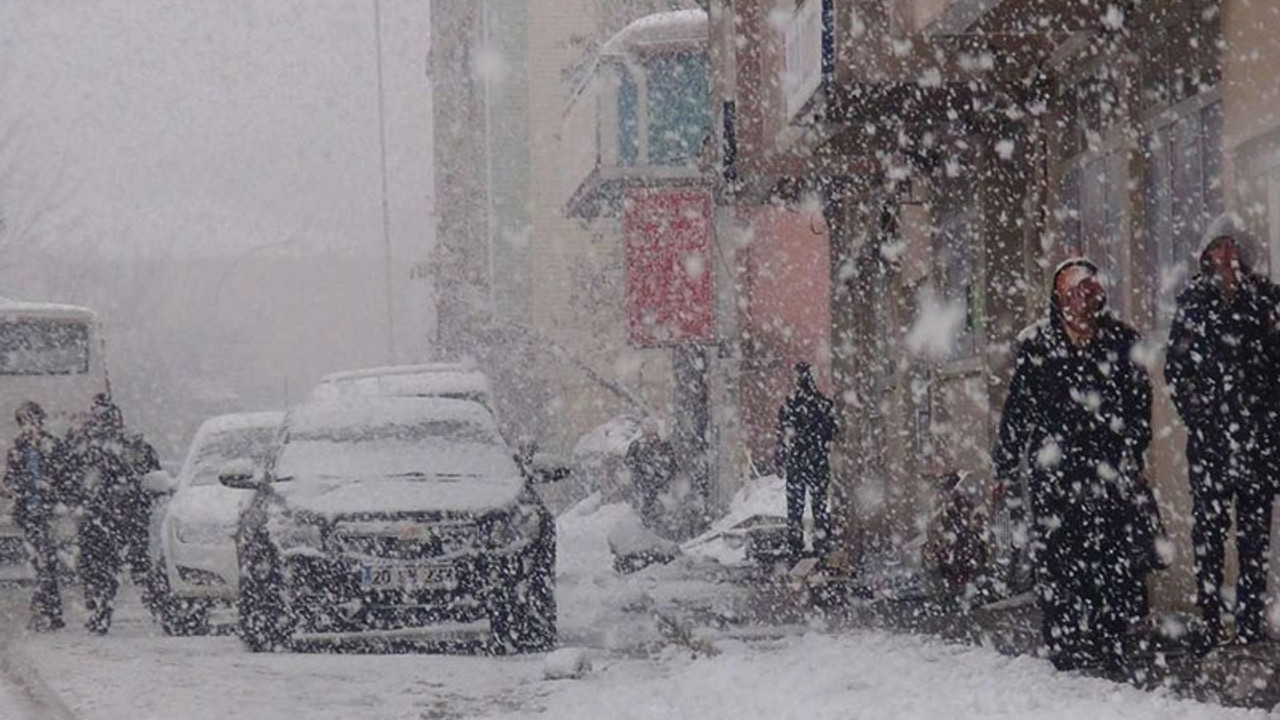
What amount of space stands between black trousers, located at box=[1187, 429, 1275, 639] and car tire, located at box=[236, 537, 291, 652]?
535 centimetres

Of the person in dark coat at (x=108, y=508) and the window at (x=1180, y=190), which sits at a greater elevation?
the window at (x=1180, y=190)

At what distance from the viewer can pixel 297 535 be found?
12.4m

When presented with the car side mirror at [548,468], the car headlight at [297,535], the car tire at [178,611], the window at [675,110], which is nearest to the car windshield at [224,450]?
the car tire at [178,611]

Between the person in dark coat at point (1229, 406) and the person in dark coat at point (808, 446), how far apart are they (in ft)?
33.5

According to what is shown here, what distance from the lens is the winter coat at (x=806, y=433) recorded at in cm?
1967

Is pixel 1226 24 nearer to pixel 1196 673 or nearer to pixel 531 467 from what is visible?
pixel 1196 673

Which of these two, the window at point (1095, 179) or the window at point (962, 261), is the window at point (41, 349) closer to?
the window at point (962, 261)

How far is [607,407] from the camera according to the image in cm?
4816

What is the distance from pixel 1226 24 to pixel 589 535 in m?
16.4

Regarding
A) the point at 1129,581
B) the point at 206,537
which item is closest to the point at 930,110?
the point at 206,537

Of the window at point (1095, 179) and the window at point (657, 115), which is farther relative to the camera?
the window at point (657, 115)

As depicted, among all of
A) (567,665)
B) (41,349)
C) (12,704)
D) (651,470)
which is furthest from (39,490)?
(651,470)

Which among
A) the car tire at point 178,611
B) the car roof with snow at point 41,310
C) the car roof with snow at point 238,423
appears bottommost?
the car tire at point 178,611

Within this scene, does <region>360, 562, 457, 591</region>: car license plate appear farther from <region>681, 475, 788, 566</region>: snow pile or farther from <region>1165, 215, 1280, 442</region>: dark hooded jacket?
<region>681, 475, 788, 566</region>: snow pile
